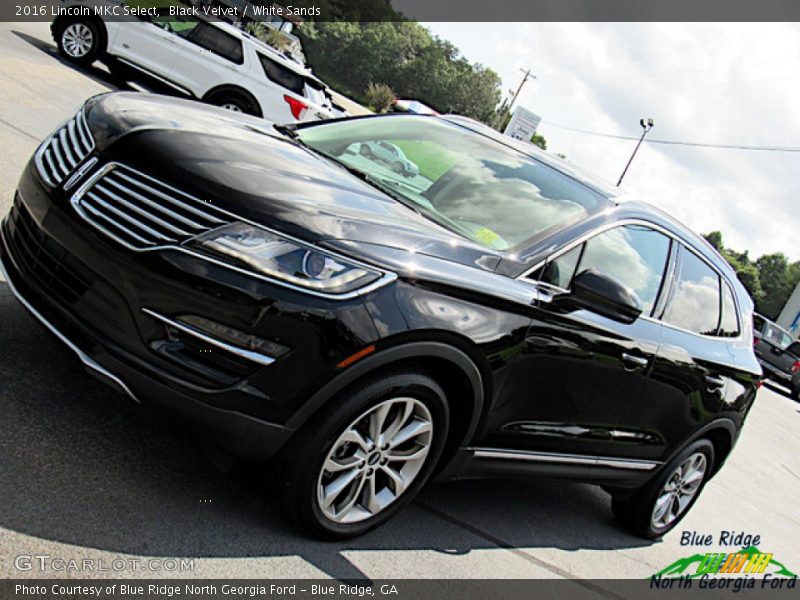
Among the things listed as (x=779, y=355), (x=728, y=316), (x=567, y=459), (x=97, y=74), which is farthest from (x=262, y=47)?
Answer: (x=779, y=355)

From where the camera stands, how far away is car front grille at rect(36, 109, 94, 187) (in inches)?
126

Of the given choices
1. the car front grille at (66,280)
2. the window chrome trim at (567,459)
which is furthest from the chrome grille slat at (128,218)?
the window chrome trim at (567,459)

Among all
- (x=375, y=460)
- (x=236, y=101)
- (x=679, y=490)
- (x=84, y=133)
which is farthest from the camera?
(x=236, y=101)

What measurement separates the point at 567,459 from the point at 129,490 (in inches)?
84.0

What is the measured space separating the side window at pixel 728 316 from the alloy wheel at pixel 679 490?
2.68ft

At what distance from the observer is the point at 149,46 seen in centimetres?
1363

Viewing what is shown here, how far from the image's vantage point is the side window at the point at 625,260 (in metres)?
3.72

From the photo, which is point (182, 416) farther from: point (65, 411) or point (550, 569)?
point (550, 569)

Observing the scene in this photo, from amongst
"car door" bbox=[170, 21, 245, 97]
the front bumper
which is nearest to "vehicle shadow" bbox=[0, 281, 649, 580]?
the front bumper

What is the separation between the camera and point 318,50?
8369cm

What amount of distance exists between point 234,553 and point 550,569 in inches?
70.4

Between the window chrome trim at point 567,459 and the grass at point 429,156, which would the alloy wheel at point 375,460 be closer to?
the window chrome trim at point 567,459

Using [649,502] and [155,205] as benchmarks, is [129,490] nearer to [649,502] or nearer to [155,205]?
[155,205]

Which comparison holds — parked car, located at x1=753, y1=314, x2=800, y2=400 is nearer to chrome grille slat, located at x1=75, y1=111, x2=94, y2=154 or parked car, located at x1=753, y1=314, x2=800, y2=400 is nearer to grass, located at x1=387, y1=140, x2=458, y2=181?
grass, located at x1=387, y1=140, x2=458, y2=181
